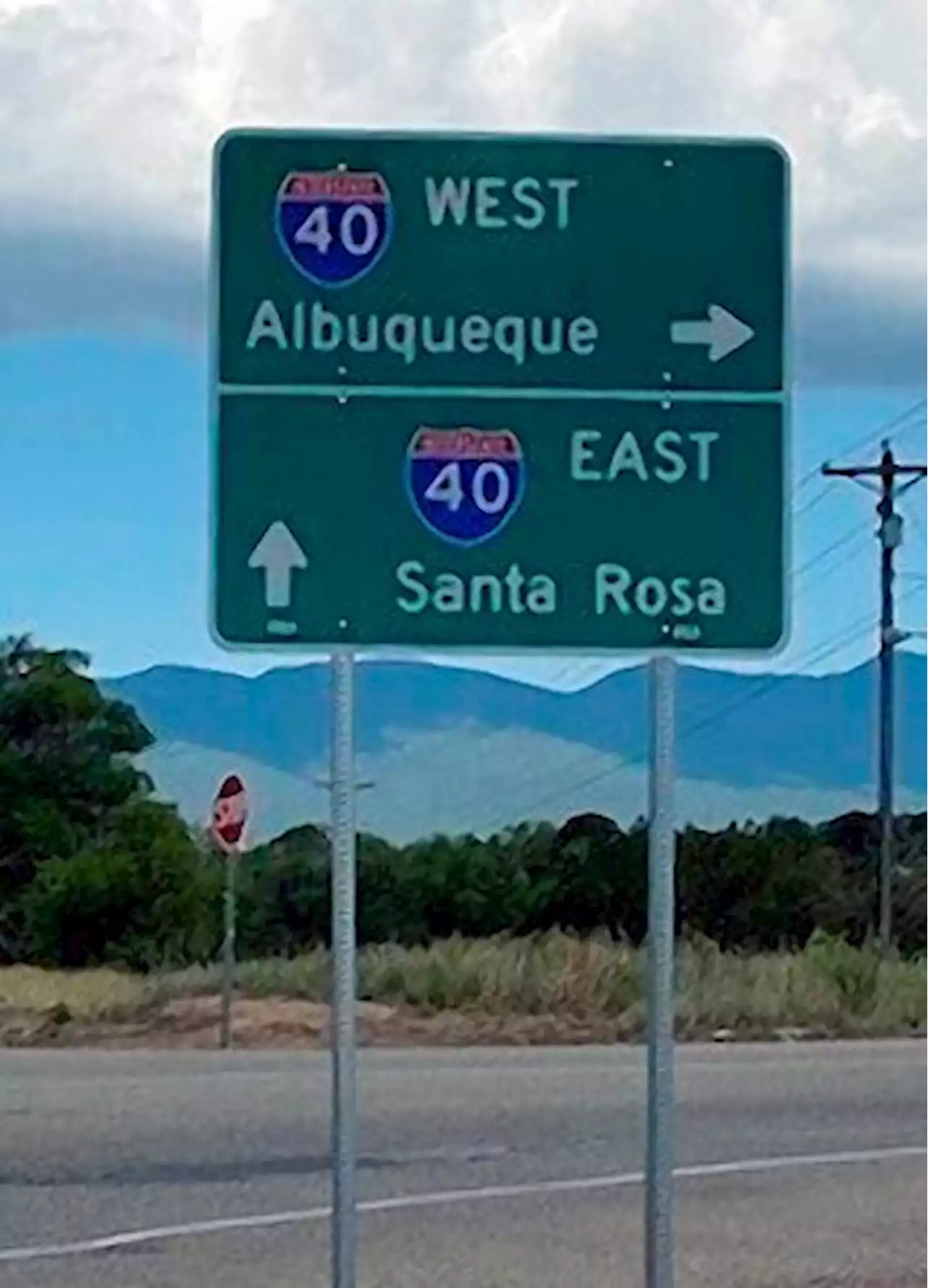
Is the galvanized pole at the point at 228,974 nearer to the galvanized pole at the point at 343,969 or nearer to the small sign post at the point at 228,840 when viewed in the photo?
the small sign post at the point at 228,840

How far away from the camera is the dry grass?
31562 mm

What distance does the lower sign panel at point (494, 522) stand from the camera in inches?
284

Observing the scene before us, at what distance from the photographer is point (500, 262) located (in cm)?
728

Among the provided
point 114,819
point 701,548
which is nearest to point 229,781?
point 701,548

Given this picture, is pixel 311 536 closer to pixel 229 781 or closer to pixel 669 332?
pixel 669 332

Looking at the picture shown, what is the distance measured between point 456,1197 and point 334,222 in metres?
8.93

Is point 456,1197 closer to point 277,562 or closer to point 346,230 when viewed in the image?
point 277,562

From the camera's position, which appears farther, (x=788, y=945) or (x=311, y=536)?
(x=788, y=945)

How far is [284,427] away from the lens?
7.23 meters

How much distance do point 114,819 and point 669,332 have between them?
6128 cm

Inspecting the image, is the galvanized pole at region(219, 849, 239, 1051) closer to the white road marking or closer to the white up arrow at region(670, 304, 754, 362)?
the white road marking

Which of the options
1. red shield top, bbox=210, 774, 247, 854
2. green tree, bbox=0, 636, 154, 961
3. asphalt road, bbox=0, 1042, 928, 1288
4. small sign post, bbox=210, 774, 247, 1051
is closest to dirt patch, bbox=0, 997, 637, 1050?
small sign post, bbox=210, 774, 247, 1051

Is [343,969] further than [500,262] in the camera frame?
No

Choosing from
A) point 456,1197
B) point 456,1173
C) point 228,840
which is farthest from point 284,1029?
point 456,1197
